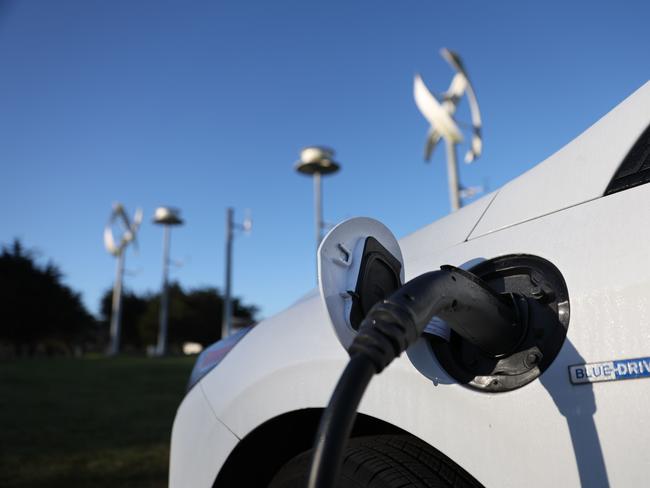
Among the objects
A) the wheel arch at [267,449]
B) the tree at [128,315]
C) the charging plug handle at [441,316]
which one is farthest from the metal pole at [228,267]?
the tree at [128,315]

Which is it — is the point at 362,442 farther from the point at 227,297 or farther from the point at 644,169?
the point at 227,297

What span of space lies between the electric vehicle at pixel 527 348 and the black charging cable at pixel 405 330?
51mm

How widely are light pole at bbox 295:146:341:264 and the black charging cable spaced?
1885cm

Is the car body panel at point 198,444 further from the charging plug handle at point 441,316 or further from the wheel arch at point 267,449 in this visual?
the charging plug handle at point 441,316

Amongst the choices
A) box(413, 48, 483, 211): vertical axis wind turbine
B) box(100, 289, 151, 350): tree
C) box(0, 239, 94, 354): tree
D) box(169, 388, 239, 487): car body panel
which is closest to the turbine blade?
box(413, 48, 483, 211): vertical axis wind turbine

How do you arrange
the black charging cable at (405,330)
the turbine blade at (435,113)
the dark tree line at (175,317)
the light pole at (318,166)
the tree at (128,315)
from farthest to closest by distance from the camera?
the tree at (128,315)
the dark tree line at (175,317)
the light pole at (318,166)
the turbine blade at (435,113)
the black charging cable at (405,330)

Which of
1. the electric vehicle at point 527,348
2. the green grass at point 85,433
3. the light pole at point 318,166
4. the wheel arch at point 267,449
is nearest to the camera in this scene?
the electric vehicle at point 527,348

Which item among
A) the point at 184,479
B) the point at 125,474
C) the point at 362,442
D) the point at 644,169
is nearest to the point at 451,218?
the point at 644,169

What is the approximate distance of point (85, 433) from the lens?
530cm

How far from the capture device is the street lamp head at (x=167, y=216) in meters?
32.9

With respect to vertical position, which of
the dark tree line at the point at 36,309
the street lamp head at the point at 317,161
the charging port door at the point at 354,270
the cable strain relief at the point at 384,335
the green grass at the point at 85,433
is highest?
the street lamp head at the point at 317,161

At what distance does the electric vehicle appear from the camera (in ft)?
2.83

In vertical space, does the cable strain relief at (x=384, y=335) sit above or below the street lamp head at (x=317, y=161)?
below

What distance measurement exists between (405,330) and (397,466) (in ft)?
1.61
